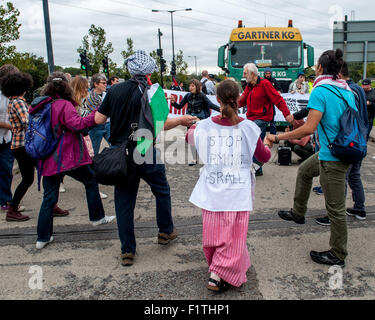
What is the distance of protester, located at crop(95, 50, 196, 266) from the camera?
321 centimetres

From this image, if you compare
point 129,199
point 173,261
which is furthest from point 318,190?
point 129,199

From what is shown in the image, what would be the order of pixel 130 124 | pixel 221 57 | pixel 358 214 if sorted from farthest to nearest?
pixel 221 57 → pixel 358 214 → pixel 130 124

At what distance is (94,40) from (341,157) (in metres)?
31.8

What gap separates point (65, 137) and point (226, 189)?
1862 mm

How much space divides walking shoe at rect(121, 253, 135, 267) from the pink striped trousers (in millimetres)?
855

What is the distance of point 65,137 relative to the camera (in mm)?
3822

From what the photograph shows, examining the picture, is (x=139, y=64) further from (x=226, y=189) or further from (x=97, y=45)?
(x=97, y=45)

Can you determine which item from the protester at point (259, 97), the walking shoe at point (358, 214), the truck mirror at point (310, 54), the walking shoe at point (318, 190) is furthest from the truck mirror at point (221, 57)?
the walking shoe at point (358, 214)

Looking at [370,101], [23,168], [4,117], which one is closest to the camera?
[23,168]

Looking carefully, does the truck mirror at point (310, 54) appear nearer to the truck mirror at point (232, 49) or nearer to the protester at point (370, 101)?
the truck mirror at point (232, 49)

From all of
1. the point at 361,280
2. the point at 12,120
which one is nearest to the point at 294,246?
the point at 361,280

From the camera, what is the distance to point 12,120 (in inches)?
176

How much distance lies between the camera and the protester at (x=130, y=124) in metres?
3.21
